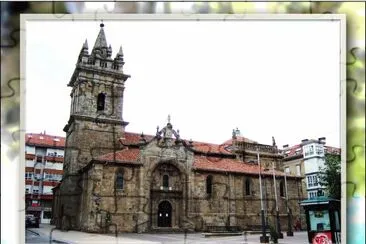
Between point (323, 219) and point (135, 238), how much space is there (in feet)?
4.16

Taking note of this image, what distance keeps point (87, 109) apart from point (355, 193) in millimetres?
1784

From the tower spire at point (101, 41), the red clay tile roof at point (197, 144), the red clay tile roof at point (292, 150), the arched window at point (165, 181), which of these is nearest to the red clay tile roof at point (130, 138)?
the red clay tile roof at point (197, 144)

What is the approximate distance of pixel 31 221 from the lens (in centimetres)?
291

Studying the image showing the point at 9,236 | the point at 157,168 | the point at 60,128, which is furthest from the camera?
the point at 157,168

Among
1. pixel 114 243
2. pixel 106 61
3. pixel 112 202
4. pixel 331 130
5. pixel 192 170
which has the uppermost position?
pixel 106 61

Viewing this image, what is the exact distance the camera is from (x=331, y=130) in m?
3.05

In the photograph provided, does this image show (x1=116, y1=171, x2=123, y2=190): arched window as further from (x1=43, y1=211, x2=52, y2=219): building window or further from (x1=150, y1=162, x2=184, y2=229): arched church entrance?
(x1=43, y1=211, x2=52, y2=219): building window

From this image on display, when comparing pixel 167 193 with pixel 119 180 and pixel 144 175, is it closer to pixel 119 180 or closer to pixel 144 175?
pixel 144 175

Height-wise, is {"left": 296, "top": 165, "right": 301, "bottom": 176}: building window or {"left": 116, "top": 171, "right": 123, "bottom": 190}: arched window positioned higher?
{"left": 296, "top": 165, "right": 301, "bottom": 176}: building window

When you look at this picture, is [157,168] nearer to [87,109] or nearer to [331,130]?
[87,109]

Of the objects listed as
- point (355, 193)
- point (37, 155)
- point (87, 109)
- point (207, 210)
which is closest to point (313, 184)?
point (355, 193)

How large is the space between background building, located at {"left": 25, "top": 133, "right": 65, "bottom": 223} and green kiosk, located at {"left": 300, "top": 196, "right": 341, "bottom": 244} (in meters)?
1.67

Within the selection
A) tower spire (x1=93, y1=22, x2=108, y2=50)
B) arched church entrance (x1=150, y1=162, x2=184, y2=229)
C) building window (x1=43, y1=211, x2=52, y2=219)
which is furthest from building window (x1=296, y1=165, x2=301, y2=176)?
building window (x1=43, y1=211, x2=52, y2=219)

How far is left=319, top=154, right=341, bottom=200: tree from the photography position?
3.02 meters
